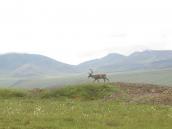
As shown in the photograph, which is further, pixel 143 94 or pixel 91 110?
pixel 143 94

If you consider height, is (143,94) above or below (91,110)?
above

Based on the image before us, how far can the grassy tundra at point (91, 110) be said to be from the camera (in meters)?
27.5

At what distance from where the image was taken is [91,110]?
34156 millimetres

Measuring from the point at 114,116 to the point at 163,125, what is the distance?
13.6 ft

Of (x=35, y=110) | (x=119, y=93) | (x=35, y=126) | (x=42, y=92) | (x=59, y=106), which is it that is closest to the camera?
(x=35, y=126)

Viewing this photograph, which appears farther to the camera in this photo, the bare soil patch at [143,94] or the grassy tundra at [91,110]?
the bare soil patch at [143,94]

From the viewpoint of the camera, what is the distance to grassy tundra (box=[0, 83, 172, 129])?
1082 inches

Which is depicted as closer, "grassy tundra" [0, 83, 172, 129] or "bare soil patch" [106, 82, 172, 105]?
"grassy tundra" [0, 83, 172, 129]

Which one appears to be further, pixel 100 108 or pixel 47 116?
pixel 100 108

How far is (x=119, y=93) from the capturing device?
46.3 metres

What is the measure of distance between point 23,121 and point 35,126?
1.99 metres

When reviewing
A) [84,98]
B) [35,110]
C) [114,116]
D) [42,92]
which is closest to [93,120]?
[114,116]

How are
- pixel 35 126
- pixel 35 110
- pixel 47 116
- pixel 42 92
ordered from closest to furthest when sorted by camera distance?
pixel 35 126 < pixel 47 116 < pixel 35 110 < pixel 42 92

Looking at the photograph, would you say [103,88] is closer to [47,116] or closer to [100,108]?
[100,108]
